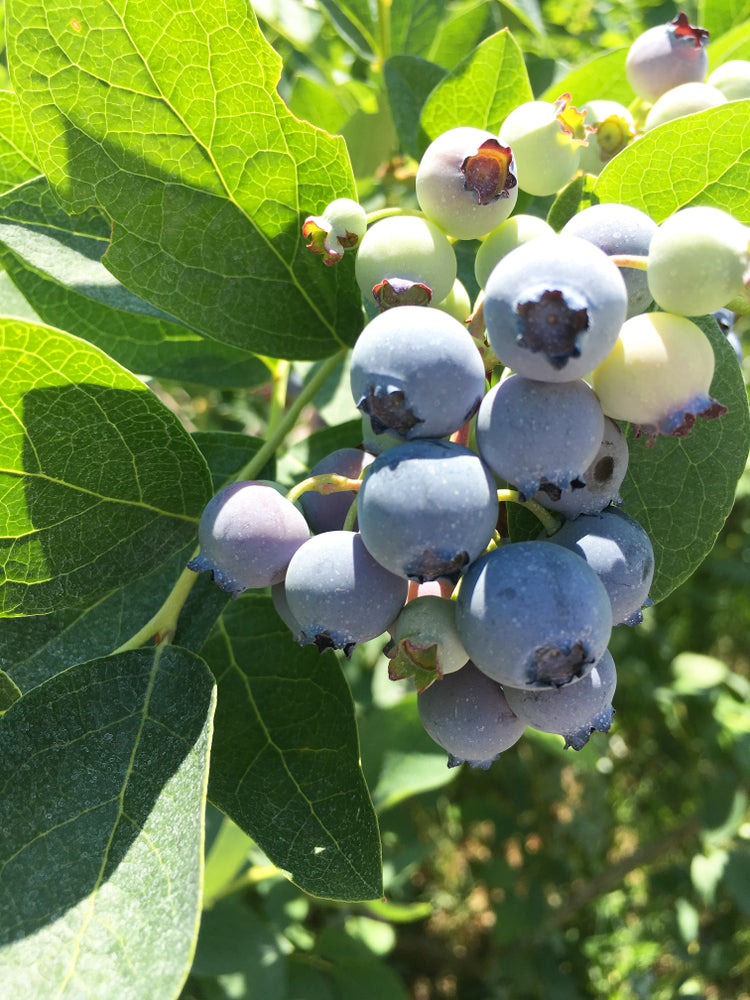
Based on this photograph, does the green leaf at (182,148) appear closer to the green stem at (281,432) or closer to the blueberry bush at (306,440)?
the blueberry bush at (306,440)

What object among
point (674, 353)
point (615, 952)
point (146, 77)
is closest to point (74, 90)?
point (146, 77)

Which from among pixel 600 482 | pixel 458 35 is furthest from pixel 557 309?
pixel 458 35

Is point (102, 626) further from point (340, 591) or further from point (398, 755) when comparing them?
point (398, 755)

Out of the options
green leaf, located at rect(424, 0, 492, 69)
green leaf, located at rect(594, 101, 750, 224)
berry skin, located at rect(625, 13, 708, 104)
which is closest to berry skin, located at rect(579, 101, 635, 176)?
berry skin, located at rect(625, 13, 708, 104)

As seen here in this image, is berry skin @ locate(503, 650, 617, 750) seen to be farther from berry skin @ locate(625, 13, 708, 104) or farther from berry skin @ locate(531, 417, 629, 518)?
berry skin @ locate(625, 13, 708, 104)

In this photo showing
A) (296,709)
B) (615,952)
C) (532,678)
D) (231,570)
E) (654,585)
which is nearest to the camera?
(532,678)

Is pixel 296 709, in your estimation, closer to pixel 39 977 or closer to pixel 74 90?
pixel 39 977

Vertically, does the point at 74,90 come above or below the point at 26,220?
above
